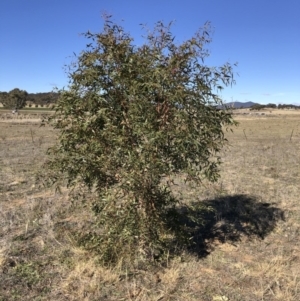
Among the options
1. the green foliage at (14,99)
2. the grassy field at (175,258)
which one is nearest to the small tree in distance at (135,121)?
the grassy field at (175,258)

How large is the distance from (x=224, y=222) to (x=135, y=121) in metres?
4.37

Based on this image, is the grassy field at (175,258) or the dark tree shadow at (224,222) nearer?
the grassy field at (175,258)

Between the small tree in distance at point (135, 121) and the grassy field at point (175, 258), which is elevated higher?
the small tree in distance at point (135, 121)

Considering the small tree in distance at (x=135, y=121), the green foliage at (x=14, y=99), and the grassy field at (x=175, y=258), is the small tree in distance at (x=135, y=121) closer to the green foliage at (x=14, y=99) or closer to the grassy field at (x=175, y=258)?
the grassy field at (x=175, y=258)

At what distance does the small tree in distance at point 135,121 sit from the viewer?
16.8 ft

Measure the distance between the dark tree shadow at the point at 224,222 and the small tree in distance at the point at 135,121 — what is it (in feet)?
3.34

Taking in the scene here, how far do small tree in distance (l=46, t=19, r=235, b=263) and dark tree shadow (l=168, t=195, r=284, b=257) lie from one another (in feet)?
3.34

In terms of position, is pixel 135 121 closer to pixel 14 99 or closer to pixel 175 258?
pixel 175 258

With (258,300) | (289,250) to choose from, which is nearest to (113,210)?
Result: (258,300)

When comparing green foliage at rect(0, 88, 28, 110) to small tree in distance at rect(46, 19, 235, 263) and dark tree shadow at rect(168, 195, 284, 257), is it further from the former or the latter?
small tree in distance at rect(46, 19, 235, 263)

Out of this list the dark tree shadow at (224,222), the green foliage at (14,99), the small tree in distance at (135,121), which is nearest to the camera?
the small tree in distance at (135,121)

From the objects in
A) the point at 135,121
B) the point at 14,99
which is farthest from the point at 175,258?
the point at 14,99

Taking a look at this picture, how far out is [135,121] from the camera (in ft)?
16.8

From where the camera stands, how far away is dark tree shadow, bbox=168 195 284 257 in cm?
656
